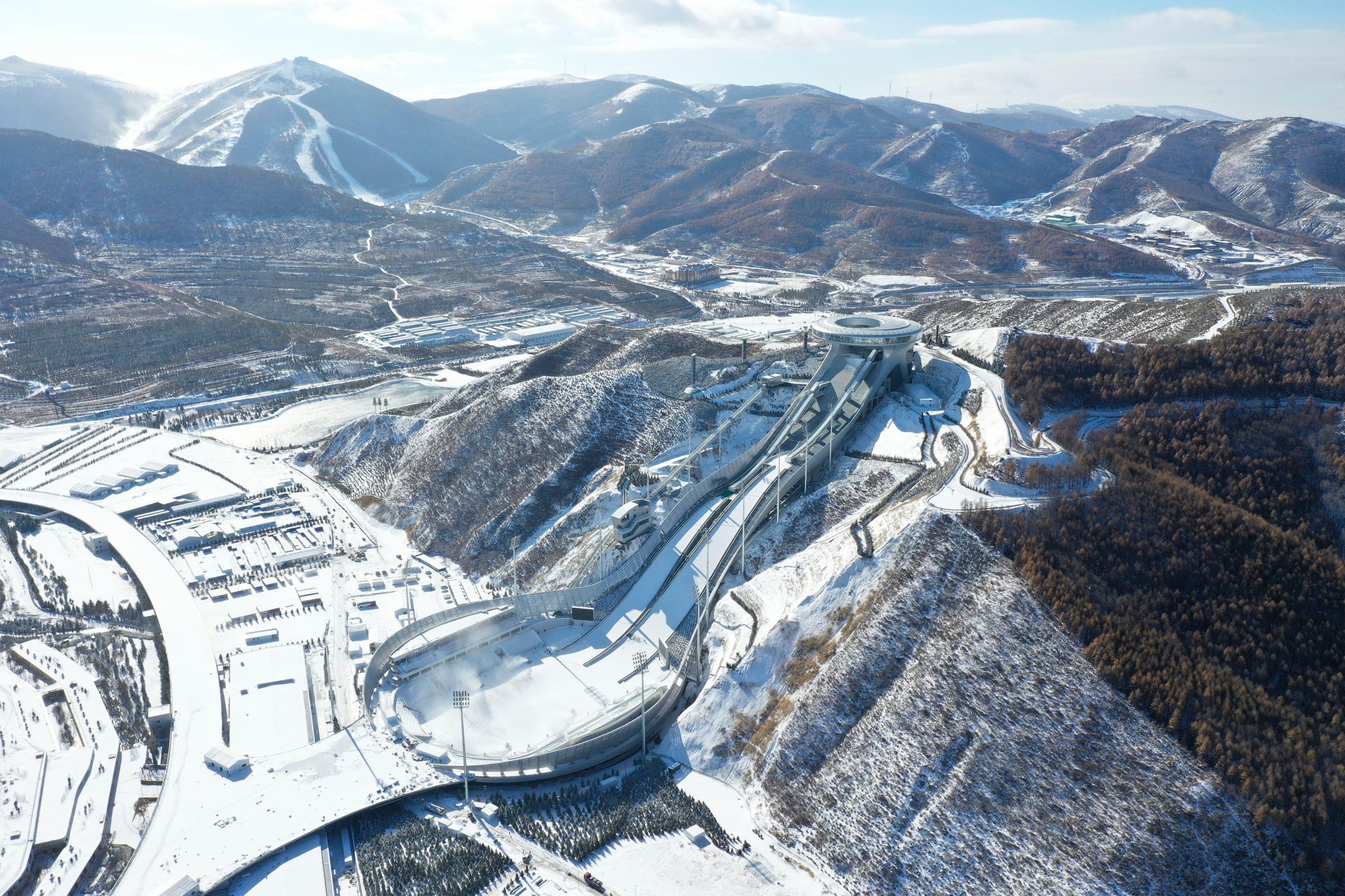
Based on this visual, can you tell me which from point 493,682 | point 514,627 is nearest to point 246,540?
point 514,627

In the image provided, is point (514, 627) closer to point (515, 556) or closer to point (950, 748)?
point (515, 556)

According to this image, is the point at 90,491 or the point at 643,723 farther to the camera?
the point at 90,491

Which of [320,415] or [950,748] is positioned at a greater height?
[950,748]

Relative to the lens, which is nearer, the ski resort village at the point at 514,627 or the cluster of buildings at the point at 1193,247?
the ski resort village at the point at 514,627

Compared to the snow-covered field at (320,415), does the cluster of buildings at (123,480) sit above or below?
above

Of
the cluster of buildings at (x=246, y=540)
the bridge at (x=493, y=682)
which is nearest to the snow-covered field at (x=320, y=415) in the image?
the cluster of buildings at (x=246, y=540)

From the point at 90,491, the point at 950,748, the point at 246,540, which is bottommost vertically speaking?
the point at 246,540

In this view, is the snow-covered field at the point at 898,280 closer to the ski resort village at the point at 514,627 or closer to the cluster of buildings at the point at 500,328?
the cluster of buildings at the point at 500,328
